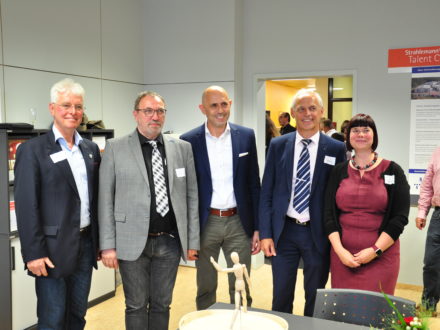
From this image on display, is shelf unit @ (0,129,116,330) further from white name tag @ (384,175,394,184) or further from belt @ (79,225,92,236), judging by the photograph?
white name tag @ (384,175,394,184)

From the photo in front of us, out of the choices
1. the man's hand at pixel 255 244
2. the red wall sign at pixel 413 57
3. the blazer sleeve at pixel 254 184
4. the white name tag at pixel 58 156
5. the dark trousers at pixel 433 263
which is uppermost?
the red wall sign at pixel 413 57

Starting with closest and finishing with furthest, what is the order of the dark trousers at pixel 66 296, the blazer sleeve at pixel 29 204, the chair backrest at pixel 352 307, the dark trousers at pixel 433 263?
1. the chair backrest at pixel 352 307
2. the blazer sleeve at pixel 29 204
3. the dark trousers at pixel 66 296
4. the dark trousers at pixel 433 263

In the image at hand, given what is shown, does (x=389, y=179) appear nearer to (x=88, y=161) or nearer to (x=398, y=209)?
(x=398, y=209)

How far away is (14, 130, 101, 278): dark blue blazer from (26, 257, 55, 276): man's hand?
22 mm

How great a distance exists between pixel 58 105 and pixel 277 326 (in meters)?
1.68

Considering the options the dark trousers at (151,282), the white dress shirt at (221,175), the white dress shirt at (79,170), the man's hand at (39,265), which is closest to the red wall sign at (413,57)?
the white dress shirt at (221,175)

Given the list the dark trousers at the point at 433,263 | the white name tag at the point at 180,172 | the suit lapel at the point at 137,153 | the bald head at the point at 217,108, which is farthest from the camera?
the dark trousers at the point at 433,263

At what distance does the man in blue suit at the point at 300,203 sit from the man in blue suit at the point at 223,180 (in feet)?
0.56

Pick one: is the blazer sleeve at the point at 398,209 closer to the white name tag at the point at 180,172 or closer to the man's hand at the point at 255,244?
the man's hand at the point at 255,244

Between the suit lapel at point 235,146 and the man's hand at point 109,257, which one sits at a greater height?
the suit lapel at point 235,146

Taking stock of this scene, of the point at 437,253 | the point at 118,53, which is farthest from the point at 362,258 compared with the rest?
the point at 118,53

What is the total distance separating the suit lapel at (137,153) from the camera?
2.47 metres

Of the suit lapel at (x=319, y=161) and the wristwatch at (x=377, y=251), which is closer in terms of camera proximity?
the wristwatch at (x=377, y=251)

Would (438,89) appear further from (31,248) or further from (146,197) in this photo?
(31,248)
